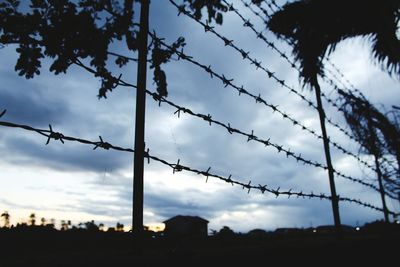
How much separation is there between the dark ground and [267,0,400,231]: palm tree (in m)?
2.20

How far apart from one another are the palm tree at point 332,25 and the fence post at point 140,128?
296 centimetres

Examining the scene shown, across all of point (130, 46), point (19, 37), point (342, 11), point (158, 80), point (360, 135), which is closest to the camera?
point (19, 37)

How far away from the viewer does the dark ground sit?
1395 millimetres

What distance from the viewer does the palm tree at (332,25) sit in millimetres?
4582

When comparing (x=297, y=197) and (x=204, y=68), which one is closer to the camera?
(x=204, y=68)

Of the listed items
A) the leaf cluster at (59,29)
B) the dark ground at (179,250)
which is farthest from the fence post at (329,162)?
the leaf cluster at (59,29)

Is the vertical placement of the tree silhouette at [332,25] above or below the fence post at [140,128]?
above

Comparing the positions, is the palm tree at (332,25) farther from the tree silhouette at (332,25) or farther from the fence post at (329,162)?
the fence post at (329,162)

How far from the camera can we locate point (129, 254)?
4.59 feet

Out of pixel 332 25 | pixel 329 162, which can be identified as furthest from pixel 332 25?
pixel 329 162

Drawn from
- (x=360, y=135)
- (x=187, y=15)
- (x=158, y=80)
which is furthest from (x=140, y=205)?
(x=360, y=135)

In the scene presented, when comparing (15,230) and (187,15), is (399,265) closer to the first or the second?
(187,15)

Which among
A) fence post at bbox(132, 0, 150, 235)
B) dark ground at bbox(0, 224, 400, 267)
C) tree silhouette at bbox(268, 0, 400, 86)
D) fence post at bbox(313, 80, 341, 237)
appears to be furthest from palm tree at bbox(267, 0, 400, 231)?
fence post at bbox(132, 0, 150, 235)

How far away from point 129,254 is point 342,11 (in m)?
4.78
